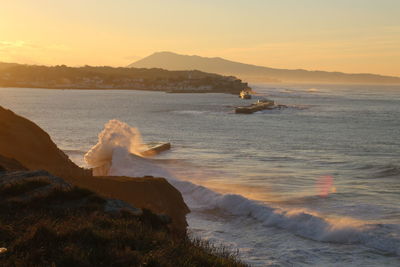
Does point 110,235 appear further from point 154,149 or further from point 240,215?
point 154,149

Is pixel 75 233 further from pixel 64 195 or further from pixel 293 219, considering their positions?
pixel 293 219

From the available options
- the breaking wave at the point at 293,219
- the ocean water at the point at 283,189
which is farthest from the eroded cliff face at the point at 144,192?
the breaking wave at the point at 293,219

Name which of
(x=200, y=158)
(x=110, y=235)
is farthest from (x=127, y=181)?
(x=200, y=158)

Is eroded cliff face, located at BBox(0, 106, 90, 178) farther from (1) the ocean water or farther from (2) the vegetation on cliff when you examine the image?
(2) the vegetation on cliff

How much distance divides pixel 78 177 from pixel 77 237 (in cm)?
879

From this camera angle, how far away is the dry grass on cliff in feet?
23.6

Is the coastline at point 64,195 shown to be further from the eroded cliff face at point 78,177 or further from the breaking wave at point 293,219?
the breaking wave at point 293,219

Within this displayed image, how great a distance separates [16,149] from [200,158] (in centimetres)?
1438

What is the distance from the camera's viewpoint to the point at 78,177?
16500 mm

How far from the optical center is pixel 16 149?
20969 mm

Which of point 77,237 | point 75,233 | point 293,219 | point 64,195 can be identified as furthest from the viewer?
point 293,219

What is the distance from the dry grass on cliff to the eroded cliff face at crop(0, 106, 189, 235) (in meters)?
2.07

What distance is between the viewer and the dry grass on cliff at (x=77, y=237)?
7188 mm

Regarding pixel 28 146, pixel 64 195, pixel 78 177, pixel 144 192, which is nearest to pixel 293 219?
pixel 144 192
